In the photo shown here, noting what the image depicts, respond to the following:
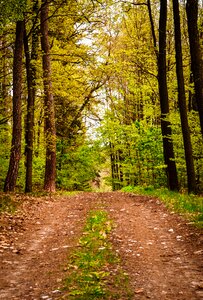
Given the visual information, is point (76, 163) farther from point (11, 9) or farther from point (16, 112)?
point (11, 9)

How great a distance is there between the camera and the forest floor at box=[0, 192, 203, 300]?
4965 millimetres

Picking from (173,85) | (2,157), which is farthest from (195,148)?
(2,157)

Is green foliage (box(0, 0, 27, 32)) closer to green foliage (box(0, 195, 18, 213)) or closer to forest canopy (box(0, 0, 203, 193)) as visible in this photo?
forest canopy (box(0, 0, 203, 193))

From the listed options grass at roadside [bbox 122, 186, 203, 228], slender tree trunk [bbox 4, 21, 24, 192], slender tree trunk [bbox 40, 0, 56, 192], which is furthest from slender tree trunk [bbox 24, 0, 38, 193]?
grass at roadside [bbox 122, 186, 203, 228]

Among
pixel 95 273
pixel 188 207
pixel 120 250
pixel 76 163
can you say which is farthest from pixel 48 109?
pixel 95 273

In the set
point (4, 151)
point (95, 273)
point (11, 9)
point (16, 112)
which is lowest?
point (95, 273)

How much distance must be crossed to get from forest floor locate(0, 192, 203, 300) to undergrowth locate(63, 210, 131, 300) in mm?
142

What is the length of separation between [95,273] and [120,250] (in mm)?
1514

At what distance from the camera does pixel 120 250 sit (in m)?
6.82

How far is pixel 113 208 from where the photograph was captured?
1198 cm

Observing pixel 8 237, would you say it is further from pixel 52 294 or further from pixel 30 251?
pixel 52 294

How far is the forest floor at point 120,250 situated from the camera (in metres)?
4.96

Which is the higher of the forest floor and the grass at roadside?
the grass at roadside

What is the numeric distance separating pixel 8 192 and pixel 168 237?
8.71 metres
